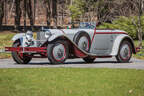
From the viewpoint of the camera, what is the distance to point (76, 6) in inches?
1896

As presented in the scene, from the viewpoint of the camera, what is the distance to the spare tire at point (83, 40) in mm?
16297

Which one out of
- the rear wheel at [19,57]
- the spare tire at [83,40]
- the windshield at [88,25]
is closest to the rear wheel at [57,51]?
the spare tire at [83,40]

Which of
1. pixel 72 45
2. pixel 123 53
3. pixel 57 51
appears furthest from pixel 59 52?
pixel 123 53

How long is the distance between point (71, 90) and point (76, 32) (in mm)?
7307

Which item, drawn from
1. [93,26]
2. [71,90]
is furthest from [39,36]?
[71,90]

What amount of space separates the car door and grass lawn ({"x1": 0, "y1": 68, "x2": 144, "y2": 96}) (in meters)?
4.64

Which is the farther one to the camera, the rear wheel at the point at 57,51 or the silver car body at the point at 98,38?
the silver car body at the point at 98,38

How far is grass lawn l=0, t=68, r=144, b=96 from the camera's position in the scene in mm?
8938

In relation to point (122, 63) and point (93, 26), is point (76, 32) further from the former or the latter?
point (122, 63)

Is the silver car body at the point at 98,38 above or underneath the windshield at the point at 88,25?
underneath

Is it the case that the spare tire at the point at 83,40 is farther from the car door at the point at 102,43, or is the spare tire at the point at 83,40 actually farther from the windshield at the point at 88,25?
the windshield at the point at 88,25

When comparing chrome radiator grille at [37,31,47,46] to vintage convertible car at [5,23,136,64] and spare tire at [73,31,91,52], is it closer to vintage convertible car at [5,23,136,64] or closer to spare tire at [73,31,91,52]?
vintage convertible car at [5,23,136,64]

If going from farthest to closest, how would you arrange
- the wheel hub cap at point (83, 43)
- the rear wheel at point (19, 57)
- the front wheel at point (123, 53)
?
the front wheel at point (123, 53), the wheel hub cap at point (83, 43), the rear wheel at point (19, 57)

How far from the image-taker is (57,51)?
51.2 feet
